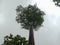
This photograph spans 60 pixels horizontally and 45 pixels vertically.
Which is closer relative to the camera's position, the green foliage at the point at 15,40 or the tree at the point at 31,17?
the green foliage at the point at 15,40

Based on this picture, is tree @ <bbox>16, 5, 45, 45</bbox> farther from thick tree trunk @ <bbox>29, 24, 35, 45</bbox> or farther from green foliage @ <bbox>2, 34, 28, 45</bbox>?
green foliage @ <bbox>2, 34, 28, 45</bbox>

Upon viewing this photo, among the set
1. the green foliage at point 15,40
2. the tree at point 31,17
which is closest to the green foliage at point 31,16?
the tree at point 31,17

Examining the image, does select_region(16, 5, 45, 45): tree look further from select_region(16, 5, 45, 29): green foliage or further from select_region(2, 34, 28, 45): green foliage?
select_region(2, 34, 28, 45): green foliage

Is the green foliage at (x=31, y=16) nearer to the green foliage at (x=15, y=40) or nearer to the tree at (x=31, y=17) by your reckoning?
the tree at (x=31, y=17)

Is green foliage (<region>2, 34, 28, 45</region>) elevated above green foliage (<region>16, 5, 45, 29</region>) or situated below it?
below

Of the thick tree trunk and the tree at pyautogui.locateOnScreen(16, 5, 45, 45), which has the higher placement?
the tree at pyautogui.locateOnScreen(16, 5, 45, 45)

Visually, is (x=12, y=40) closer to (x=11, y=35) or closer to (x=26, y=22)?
(x=11, y=35)

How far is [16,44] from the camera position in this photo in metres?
28.0

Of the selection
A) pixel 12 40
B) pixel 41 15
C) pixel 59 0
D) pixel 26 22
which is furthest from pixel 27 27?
pixel 59 0

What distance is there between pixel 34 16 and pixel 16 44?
6.41m

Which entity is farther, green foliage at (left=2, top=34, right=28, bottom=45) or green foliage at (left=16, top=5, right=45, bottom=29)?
green foliage at (left=16, top=5, right=45, bottom=29)

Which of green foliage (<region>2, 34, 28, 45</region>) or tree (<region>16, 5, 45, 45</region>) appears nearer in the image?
green foliage (<region>2, 34, 28, 45</region>)

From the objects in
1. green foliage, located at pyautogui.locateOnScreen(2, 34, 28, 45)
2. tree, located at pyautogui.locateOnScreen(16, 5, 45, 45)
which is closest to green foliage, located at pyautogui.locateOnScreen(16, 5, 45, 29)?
tree, located at pyautogui.locateOnScreen(16, 5, 45, 45)

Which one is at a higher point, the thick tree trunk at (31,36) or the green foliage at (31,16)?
the green foliage at (31,16)
